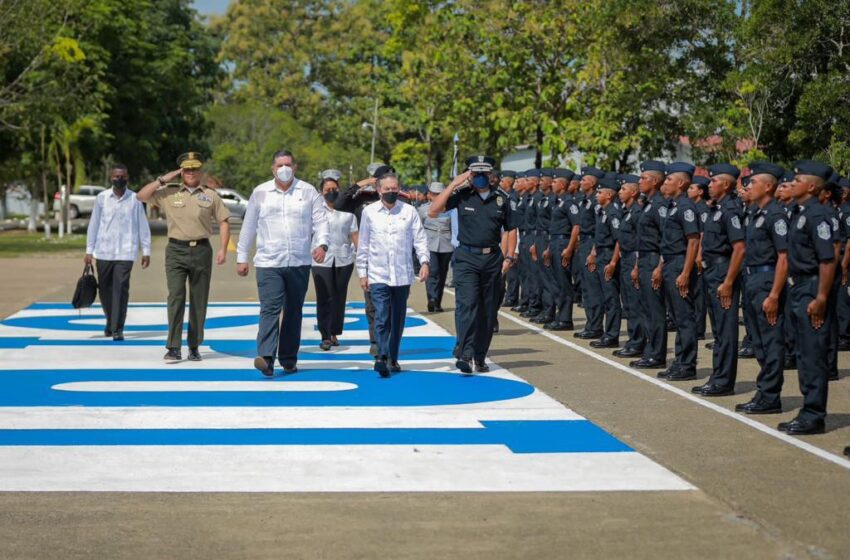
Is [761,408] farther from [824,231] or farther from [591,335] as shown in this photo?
[591,335]

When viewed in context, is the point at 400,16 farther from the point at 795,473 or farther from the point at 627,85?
the point at 795,473

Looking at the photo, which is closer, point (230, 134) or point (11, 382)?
point (11, 382)

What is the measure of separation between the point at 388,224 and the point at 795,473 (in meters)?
5.45

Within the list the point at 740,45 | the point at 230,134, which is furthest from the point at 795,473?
the point at 230,134

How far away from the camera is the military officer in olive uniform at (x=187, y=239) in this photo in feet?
45.0

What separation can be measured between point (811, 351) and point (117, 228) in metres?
8.64

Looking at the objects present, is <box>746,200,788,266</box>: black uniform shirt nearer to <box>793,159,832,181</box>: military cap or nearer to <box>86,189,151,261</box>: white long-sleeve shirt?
<box>793,159,832,181</box>: military cap

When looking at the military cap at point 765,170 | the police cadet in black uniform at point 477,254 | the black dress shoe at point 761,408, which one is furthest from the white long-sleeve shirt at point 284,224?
the black dress shoe at point 761,408

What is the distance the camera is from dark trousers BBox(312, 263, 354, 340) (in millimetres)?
15305

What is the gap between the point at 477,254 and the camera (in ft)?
43.1

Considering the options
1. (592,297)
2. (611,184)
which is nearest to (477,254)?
(611,184)

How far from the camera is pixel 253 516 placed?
7.27 metres

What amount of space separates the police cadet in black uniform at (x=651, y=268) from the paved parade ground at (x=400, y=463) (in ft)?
1.50

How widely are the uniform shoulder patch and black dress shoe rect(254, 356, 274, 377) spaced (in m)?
5.28
